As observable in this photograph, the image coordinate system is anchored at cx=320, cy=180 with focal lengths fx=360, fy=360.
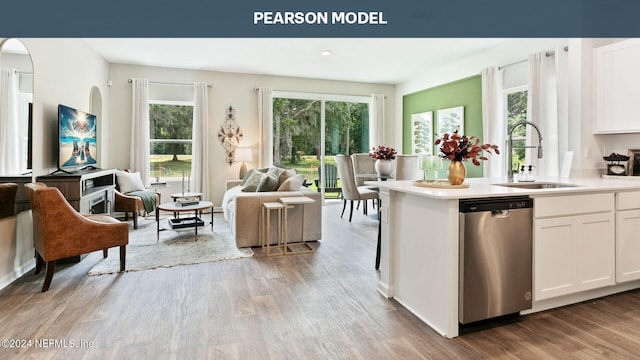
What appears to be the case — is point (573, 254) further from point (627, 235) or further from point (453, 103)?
point (453, 103)

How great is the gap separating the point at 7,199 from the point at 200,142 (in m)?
3.82

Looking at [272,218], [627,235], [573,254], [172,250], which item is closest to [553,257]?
[573,254]

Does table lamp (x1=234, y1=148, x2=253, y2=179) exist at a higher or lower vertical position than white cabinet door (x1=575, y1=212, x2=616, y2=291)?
higher

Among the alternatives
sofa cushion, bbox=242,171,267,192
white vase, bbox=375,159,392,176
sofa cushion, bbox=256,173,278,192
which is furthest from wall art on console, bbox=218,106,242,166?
white vase, bbox=375,159,392,176

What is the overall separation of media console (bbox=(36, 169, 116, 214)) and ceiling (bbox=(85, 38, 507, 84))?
6.73 ft

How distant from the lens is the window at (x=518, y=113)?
5.21m

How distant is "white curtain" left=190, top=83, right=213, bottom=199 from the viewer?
685cm

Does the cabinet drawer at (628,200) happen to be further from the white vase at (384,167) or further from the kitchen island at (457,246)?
the white vase at (384,167)

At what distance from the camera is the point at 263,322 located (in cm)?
243

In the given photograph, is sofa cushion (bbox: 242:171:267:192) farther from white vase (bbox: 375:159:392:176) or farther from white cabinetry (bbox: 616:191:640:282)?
white cabinetry (bbox: 616:191:640:282)

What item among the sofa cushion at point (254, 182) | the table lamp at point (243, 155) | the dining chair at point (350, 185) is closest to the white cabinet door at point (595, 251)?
the dining chair at point (350, 185)

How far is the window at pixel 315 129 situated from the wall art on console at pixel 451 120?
1.90 meters

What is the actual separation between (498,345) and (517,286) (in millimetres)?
433

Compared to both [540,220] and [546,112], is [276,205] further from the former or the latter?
[546,112]
